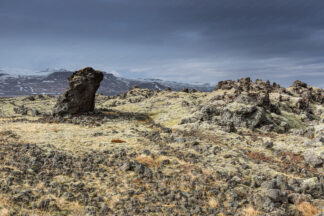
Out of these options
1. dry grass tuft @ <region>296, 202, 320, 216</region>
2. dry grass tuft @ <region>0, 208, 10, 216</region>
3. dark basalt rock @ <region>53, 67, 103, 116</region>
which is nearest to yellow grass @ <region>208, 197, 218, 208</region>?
dry grass tuft @ <region>296, 202, 320, 216</region>

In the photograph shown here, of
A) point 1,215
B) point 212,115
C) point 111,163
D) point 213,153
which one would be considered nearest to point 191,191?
point 111,163

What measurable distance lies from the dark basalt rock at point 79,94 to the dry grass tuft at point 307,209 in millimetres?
43255

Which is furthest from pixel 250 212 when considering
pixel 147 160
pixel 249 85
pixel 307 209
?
pixel 249 85

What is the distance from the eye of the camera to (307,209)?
15883 millimetres

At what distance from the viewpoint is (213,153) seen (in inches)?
1062

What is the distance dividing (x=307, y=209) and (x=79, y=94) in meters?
45.0

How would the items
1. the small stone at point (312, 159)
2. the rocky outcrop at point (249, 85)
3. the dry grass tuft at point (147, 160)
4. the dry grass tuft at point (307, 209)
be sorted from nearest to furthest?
the dry grass tuft at point (307, 209) → the dry grass tuft at point (147, 160) → the small stone at point (312, 159) → the rocky outcrop at point (249, 85)

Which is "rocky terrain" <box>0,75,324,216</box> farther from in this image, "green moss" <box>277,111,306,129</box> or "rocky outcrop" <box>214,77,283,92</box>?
"rocky outcrop" <box>214,77,283,92</box>

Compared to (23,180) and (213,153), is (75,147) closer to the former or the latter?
(23,180)

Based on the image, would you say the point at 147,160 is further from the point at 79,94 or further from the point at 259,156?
the point at 79,94

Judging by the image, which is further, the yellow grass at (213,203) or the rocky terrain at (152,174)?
the yellow grass at (213,203)

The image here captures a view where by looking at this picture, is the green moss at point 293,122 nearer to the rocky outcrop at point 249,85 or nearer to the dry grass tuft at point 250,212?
the rocky outcrop at point 249,85

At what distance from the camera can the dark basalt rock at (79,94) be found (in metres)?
49.1

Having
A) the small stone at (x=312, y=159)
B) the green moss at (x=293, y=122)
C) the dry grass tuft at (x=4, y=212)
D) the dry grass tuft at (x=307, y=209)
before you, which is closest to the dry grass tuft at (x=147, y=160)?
the dry grass tuft at (x=4, y=212)
